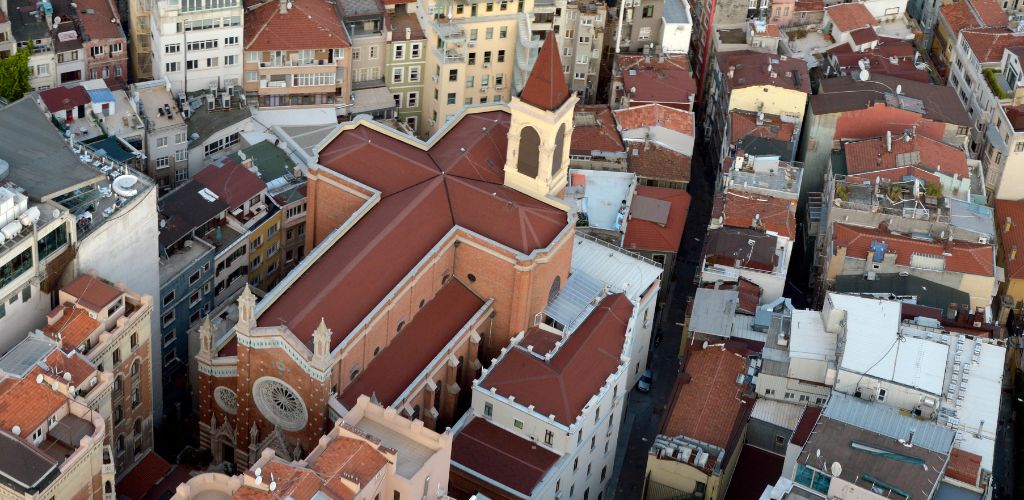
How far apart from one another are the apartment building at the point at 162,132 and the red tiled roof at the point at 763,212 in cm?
5471

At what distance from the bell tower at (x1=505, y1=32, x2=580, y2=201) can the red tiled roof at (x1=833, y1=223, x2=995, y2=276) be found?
3215 cm

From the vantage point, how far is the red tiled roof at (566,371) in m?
128

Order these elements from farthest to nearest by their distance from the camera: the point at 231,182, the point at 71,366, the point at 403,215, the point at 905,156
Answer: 1. the point at 905,156
2. the point at 231,182
3. the point at 403,215
4. the point at 71,366

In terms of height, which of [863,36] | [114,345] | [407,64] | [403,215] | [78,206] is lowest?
[114,345]

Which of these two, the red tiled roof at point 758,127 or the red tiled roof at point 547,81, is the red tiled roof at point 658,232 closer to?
the red tiled roof at point 758,127

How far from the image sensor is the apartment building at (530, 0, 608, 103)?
571 feet

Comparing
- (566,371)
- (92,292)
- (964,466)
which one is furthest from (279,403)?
(964,466)

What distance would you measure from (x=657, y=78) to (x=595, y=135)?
43.6 feet

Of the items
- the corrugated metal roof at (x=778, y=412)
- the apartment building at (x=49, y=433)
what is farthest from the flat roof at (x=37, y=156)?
the corrugated metal roof at (x=778, y=412)

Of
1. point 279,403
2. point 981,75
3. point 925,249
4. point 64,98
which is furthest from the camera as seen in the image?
point 981,75

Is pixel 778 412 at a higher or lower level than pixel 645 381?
higher

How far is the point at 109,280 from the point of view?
5017 inches

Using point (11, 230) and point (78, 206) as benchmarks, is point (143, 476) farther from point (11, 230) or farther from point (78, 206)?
point (11, 230)

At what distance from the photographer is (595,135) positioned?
16900 cm
